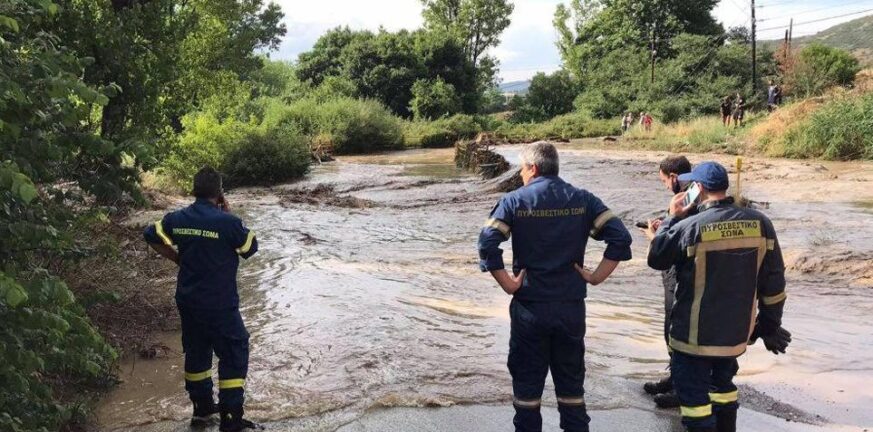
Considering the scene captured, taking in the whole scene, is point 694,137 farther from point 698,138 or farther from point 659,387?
point 659,387

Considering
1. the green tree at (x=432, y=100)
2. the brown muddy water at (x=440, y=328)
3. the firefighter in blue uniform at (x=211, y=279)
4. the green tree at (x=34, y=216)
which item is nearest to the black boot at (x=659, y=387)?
the brown muddy water at (x=440, y=328)

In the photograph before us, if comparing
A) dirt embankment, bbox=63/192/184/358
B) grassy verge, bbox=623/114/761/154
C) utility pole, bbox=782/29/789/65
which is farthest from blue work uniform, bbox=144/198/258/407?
utility pole, bbox=782/29/789/65

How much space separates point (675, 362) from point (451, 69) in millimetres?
54701

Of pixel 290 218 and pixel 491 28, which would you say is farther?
pixel 491 28

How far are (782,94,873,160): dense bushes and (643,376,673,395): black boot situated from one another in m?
22.8

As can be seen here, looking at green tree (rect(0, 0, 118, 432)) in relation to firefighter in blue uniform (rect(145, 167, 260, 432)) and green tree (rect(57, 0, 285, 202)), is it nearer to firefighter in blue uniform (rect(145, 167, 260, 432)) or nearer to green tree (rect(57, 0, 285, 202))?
firefighter in blue uniform (rect(145, 167, 260, 432))

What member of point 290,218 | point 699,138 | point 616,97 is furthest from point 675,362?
point 616,97

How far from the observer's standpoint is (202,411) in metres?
4.79

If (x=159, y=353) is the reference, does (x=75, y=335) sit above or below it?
above

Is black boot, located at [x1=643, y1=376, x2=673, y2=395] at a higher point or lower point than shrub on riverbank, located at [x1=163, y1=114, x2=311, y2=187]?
lower

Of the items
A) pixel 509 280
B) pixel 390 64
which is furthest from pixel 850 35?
pixel 509 280

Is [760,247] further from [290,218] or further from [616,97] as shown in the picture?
[616,97]

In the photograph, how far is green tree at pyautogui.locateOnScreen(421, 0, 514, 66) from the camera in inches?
2741

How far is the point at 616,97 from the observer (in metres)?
55.1
